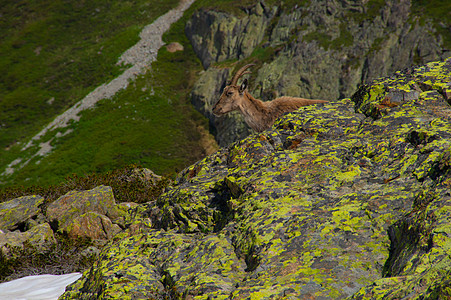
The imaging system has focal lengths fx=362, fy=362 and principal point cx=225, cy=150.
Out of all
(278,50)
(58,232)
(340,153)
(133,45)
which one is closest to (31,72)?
(133,45)

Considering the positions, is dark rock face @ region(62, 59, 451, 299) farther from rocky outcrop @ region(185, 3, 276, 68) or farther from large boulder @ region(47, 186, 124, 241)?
rocky outcrop @ region(185, 3, 276, 68)

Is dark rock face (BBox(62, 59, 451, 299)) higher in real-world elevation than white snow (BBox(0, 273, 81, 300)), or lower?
higher

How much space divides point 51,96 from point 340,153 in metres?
85.5

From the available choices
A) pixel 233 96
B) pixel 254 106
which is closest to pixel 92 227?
pixel 254 106

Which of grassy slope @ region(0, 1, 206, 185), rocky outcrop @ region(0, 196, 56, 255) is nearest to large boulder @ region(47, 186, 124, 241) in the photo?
rocky outcrop @ region(0, 196, 56, 255)

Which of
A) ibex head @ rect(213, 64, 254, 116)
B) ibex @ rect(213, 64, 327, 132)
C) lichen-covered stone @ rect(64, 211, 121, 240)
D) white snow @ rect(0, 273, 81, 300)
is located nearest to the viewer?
white snow @ rect(0, 273, 81, 300)

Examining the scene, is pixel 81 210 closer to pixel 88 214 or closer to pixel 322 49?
pixel 88 214

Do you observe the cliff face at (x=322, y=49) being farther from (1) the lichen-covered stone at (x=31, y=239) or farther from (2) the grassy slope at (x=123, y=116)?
(1) the lichen-covered stone at (x=31, y=239)

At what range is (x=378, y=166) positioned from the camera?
23.4 ft

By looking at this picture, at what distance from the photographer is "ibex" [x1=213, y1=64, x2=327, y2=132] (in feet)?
53.6

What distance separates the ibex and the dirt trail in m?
54.9

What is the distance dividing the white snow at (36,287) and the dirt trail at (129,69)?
187 feet

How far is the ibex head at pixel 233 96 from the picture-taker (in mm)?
18078

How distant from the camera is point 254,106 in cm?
1747
